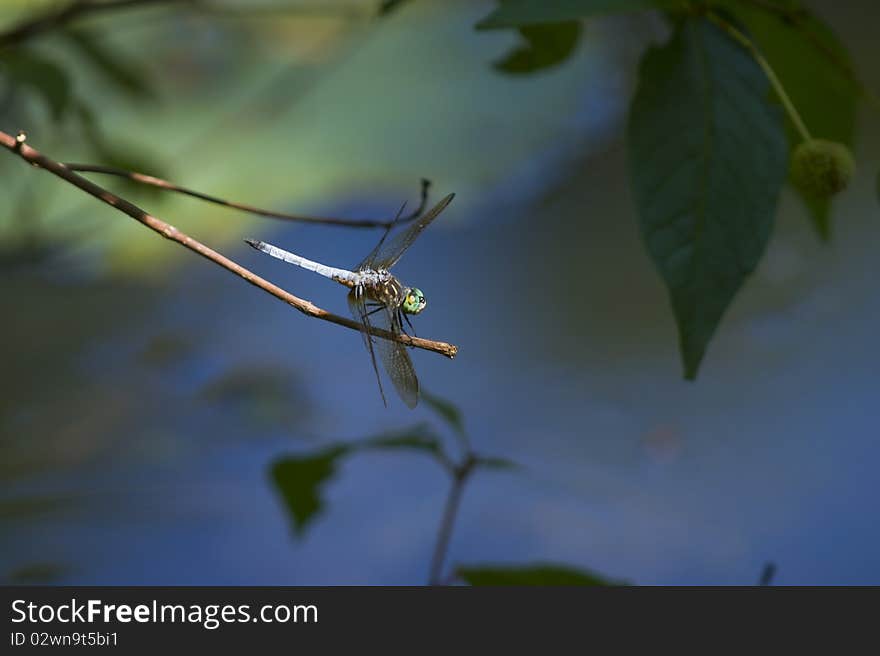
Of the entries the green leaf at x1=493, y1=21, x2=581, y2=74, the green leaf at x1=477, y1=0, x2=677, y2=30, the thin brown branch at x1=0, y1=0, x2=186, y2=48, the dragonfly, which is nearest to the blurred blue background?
the thin brown branch at x1=0, y1=0, x2=186, y2=48

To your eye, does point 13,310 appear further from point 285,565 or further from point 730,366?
point 730,366

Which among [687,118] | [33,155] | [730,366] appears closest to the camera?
[33,155]

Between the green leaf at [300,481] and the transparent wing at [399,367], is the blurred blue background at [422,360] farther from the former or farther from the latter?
the transparent wing at [399,367]

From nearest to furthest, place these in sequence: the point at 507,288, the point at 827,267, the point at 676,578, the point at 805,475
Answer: the point at 676,578
the point at 805,475
the point at 827,267
the point at 507,288

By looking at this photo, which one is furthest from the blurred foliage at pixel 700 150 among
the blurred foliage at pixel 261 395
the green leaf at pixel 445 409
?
the blurred foliage at pixel 261 395

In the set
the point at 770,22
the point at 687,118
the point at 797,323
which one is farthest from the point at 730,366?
the point at 687,118

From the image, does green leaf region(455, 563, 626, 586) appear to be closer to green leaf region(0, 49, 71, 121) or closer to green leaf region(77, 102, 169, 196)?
green leaf region(77, 102, 169, 196)

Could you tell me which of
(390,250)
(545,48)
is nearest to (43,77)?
(390,250)
